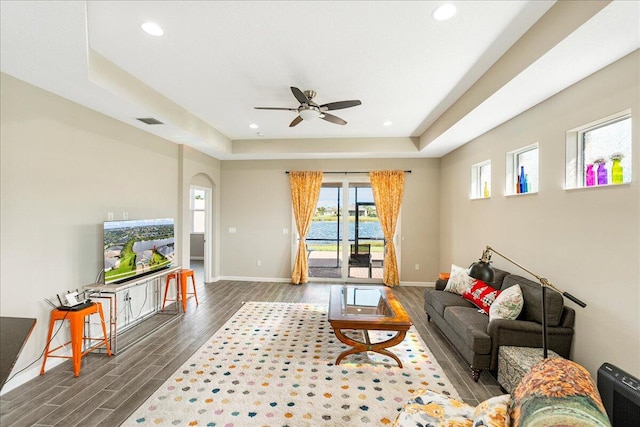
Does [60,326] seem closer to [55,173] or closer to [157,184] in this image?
[55,173]

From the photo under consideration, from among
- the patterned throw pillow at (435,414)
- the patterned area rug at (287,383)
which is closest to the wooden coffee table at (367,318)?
the patterned area rug at (287,383)

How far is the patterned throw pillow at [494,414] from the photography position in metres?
1.25

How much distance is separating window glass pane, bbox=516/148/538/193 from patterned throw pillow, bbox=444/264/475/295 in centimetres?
135

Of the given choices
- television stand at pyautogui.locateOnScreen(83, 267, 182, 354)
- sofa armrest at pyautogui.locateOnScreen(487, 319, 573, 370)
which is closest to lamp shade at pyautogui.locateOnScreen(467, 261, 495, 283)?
sofa armrest at pyautogui.locateOnScreen(487, 319, 573, 370)

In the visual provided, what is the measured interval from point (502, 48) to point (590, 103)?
2.82 ft

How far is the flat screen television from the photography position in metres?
3.36

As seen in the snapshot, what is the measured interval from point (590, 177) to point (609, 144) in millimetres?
285

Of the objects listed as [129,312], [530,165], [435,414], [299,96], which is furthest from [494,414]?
[129,312]

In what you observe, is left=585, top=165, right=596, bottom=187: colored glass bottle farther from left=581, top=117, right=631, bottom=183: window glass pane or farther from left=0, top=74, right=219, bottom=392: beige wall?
left=0, top=74, right=219, bottom=392: beige wall

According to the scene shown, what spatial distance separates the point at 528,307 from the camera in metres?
2.81

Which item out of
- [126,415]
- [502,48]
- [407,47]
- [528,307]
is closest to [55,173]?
[126,415]

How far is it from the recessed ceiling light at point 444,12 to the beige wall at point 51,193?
11.8 ft

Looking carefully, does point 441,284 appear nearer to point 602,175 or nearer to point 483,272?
point 483,272

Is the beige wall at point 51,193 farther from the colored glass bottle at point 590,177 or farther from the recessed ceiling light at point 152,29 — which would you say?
the colored glass bottle at point 590,177
